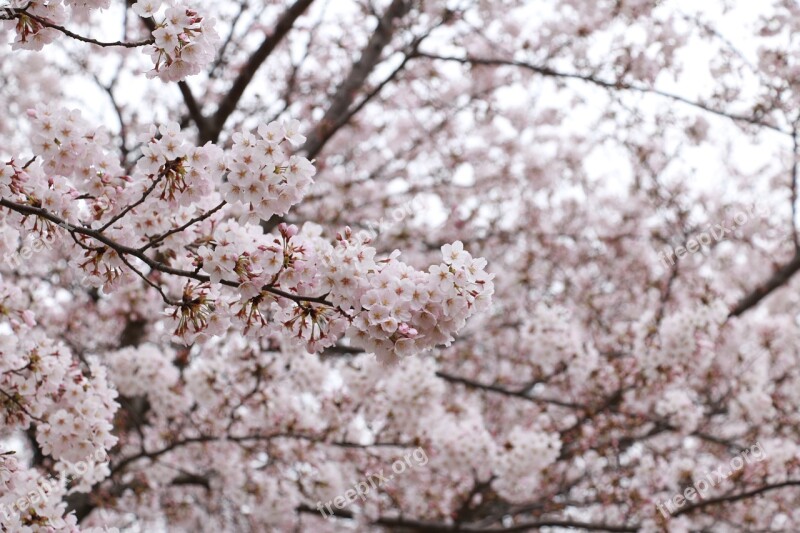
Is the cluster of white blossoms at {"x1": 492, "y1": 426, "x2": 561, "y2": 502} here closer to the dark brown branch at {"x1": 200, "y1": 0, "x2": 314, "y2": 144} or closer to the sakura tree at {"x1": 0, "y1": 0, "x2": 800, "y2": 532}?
the sakura tree at {"x1": 0, "y1": 0, "x2": 800, "y2": 532}

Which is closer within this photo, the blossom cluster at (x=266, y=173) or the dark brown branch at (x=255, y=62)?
the blossom cluster at (x=266, y=173)

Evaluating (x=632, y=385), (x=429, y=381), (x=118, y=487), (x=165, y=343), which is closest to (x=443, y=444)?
(x=429, y=381)

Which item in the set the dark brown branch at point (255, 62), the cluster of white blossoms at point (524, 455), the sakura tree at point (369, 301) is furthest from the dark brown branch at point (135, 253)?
the cluster of white blossoms at point (524, 455)

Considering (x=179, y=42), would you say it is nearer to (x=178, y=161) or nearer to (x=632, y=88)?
(x=178, y=161)

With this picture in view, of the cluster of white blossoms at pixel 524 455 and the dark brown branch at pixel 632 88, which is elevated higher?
the dark brown branch at pixel 632 88

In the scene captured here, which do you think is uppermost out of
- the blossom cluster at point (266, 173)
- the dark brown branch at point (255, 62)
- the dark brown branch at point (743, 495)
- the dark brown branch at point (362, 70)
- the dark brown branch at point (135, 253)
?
the dark brown branch at point (362, 70)

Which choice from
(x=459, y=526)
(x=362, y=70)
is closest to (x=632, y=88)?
(x=362, y=70)

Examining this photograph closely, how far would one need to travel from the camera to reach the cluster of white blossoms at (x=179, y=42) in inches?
100

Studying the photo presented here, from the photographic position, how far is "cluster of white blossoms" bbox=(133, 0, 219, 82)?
254cm

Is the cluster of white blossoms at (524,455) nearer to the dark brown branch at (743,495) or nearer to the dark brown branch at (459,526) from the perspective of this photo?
the dark brown branch at (459,526)

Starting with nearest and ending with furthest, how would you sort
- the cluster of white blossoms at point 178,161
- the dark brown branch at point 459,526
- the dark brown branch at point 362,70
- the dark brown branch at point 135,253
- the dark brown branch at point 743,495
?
the dark brown branch at point 135,253, the cluster of white blossoms at point 178,161, the dark brown branch at point 743,495, the dark brown branch at point 459,526, the dark brown branch at point 362,70

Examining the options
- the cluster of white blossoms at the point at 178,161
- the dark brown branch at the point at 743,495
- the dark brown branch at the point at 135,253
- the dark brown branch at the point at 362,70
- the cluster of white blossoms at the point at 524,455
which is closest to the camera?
the dark brown branch at the point at 135,253

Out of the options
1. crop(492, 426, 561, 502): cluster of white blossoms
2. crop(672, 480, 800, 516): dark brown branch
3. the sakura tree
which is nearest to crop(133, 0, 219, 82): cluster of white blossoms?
the sakura tree

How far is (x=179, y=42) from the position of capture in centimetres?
257
